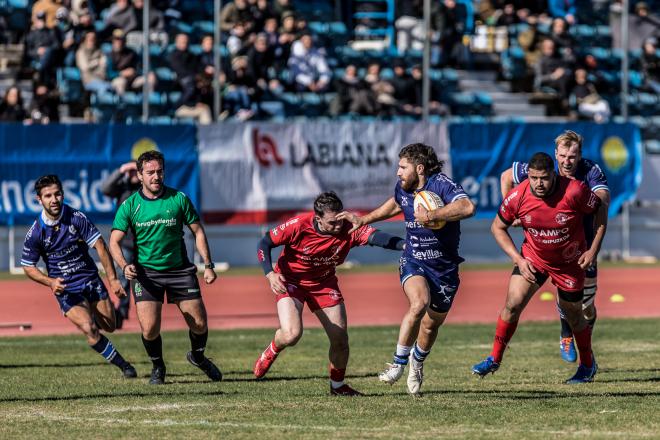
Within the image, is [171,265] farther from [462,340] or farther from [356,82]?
[356,82]

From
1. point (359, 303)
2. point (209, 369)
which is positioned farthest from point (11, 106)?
point (209, 369)

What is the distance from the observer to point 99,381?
12.4m

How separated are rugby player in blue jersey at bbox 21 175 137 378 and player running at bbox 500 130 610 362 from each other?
3.89 metres

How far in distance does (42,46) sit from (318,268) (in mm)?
16347

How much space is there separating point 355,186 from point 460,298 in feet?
18.9

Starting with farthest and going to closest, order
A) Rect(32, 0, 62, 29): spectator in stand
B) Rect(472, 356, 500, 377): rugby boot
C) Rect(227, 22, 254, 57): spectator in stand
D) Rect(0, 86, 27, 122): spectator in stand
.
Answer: Rect(227, 22, 254, 57): spectator in stand
Rect(32, 0, 62, 29): spectator in stand
Rect(0, 86, 27, 122): spectator in stand
Rect(472, 356, 500, 377): rugby boot

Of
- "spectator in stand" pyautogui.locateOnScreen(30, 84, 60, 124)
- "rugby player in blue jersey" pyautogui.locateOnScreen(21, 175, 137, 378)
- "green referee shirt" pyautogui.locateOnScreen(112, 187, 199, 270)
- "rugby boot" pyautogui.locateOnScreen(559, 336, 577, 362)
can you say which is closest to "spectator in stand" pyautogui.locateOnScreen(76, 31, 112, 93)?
"spectator in stand" pyautogui.locateOnScreen(30, 84, 60, 124)

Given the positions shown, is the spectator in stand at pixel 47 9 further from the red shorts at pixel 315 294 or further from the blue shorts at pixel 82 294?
the red shorts at pixel 315 294

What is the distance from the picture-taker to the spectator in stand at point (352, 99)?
2759 centimetres

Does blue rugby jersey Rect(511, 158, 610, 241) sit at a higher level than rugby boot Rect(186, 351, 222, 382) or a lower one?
higher

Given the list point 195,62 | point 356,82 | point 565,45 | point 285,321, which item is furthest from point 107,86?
point 285,321

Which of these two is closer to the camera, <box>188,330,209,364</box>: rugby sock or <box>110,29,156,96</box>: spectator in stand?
<box>188,330,209,364</box>: rugby sock

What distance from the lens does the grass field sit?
30.7ft

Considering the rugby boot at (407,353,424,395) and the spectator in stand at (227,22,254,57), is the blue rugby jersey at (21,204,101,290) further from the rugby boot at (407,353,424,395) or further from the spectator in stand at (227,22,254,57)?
the spectator in stand at (227,22,254,57)
